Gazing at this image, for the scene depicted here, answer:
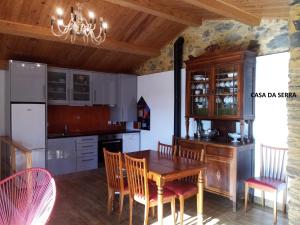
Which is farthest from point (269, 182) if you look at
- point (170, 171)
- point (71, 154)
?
point (71, 154)

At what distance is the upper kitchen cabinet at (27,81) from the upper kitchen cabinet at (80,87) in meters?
0.69

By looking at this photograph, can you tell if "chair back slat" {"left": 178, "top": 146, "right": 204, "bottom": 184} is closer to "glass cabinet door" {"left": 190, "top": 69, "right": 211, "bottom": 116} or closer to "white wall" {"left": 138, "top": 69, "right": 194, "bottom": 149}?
"glass cabinet door" {"left": 190, "top": 69, "right": 211, "bottom": 116}

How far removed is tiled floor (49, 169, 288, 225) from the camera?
3.00m

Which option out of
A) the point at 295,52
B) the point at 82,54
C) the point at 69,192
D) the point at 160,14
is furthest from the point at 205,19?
the point at 69,192

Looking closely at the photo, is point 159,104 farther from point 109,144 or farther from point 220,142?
point 220,142

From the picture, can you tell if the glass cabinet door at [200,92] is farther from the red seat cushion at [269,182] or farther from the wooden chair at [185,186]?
the red seat cushion at [269,182]

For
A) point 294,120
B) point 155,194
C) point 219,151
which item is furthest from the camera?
point 219,151

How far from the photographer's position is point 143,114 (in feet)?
19.6

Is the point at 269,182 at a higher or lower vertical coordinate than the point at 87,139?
lower

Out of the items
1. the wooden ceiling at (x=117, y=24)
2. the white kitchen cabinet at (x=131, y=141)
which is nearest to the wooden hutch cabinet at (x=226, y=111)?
the wooden ceiling at (x=117, y=24)

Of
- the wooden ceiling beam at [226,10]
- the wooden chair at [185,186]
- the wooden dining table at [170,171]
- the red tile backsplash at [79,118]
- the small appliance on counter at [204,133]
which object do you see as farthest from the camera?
Result: the red tile backsplash at [79,118]

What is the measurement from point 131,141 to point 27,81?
264cm

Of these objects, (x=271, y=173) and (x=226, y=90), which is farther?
(x=226, y=90)

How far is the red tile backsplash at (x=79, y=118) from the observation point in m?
5.26
